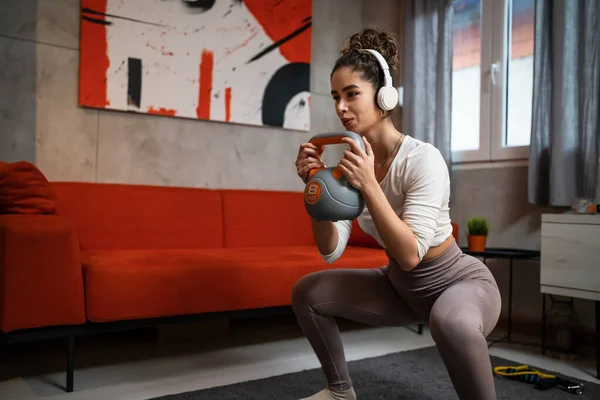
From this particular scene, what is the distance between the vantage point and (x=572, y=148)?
275cm

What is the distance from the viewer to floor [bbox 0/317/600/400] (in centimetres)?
194

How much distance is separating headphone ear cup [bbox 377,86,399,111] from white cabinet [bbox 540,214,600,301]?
1.32 metres

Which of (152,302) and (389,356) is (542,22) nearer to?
(389,356)

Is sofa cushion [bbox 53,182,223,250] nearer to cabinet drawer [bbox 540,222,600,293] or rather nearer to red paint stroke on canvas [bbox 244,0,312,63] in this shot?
red paint stroke on canvas [bbox 244,0,312,63]

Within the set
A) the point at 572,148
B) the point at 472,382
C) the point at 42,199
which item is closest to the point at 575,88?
the point at 572,148

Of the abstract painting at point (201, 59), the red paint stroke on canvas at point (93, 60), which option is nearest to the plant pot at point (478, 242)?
the abstract painting at point (201, 59)

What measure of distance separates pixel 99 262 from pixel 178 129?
1327 mm

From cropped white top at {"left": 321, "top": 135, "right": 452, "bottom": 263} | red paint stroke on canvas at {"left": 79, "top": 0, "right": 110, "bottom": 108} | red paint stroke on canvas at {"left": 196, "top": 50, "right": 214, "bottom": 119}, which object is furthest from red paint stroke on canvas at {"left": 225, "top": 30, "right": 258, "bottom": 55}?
cropped white top at {"left": 321, "top": 135, "right": 452, "bottom": 263}

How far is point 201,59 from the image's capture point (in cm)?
→ 319

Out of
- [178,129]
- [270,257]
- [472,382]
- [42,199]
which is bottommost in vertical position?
[472,382]

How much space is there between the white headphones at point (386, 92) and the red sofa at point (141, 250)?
39.7 inches

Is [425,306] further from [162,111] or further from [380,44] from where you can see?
[162,111]

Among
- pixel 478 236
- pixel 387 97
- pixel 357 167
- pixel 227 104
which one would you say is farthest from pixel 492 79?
pixel 357 167

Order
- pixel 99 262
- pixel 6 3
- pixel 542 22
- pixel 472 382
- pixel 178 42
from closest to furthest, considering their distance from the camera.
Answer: pixel 472 382 < pixel 99 262 < pixel 6 3 < pixel 542 22 < pixel 178 42
